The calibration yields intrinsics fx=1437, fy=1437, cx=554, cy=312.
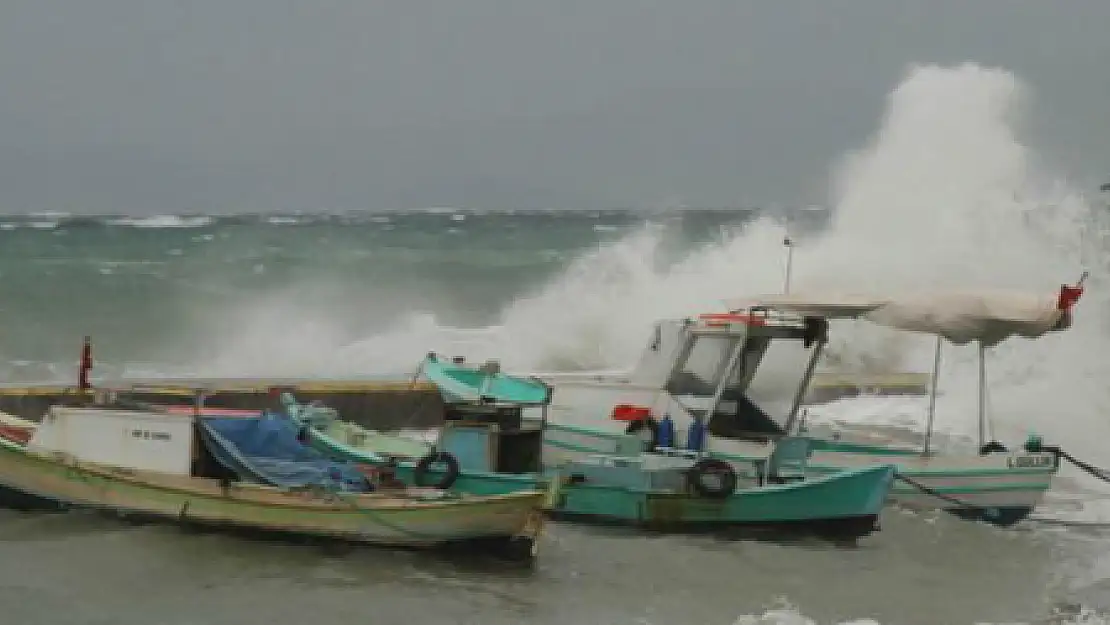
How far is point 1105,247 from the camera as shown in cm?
3378

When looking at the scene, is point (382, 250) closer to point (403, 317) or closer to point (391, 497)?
point (403, 317)

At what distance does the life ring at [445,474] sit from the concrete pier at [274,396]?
18.3ft

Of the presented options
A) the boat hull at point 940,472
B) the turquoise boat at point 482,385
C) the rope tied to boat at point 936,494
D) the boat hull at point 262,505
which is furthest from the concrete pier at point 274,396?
the rope tied to boat at point 936,494

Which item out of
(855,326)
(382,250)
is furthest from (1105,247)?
(382,250)

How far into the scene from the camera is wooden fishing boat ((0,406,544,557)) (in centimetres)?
1373

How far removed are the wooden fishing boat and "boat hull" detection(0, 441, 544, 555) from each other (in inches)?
Result: 0.4

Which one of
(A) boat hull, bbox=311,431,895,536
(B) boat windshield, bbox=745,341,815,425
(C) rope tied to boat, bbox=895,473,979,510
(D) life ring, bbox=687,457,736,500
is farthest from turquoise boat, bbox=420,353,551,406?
(C) rope tied to boat, bbox=895,473,979,510

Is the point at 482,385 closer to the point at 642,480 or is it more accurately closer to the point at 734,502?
the point at 642,480

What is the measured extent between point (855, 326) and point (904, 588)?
20725 millimetres

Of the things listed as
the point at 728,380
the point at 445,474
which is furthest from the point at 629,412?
the point at 445,474

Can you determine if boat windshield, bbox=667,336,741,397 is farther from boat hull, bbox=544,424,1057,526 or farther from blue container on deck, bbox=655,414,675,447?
boat hull, bbox=544,424,1057,526

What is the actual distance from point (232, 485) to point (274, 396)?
6954mm

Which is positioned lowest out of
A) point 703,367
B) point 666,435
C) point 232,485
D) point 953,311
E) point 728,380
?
point 232,485

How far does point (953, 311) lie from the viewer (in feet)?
53.1
